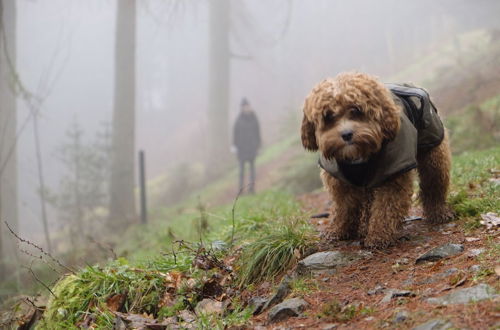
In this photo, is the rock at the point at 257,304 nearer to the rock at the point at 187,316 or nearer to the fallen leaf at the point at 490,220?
the rock at the point at 187,316

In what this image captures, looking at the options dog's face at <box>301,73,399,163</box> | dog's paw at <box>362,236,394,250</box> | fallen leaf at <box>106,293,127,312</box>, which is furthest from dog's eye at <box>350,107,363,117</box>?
fallen leaf at <box>106,293,127,312</box>

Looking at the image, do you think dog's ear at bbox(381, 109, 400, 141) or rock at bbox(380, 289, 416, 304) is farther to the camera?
dog's ear at bbox(381, 109, 400, 141)

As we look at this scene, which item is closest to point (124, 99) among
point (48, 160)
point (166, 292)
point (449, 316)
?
point (166, 292)

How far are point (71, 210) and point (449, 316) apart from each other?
17921mm

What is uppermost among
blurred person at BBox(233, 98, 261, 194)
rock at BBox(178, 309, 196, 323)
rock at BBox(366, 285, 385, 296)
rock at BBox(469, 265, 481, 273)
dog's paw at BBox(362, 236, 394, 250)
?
rock at BBox(469, 265, 481, 273)

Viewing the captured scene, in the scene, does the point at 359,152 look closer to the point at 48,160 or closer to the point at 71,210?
the point at 71,210

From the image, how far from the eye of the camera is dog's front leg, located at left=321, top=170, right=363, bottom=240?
4.80 m

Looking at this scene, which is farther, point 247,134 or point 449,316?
point 247,134

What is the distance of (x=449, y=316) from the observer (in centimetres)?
299

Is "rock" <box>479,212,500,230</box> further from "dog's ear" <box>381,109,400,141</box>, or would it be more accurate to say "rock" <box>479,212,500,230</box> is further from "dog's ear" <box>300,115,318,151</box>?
"dog's ear" <box>300,115,318,151</box>

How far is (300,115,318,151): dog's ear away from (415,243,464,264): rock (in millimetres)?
1243

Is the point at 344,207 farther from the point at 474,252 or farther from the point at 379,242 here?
the point at 474,252

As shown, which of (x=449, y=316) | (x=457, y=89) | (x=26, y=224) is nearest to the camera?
(x=449, y=316)

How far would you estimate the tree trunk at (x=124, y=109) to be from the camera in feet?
54.6
